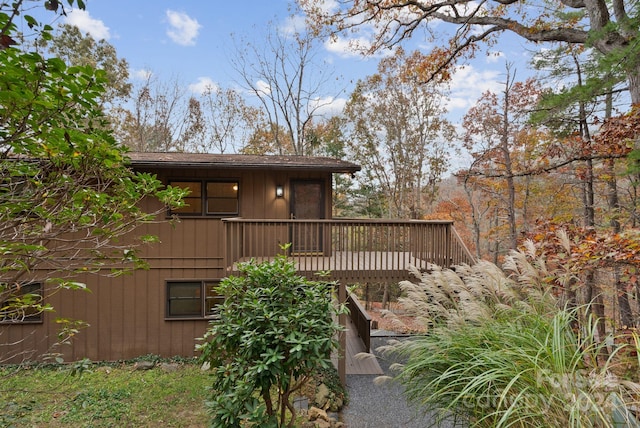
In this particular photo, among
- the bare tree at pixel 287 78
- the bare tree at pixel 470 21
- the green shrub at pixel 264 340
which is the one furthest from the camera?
the bare tree at pixel 287 78

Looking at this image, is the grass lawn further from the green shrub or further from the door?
the door

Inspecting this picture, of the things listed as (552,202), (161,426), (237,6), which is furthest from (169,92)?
(552,202)

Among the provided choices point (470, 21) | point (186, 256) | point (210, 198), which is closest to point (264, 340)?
point (186, 256)

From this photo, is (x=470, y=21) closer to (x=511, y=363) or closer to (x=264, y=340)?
(x=511, y=363)

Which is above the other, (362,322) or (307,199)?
(307,199)

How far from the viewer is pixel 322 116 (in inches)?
623

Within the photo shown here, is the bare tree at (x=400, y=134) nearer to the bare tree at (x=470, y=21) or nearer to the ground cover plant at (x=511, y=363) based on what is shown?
the bare tree at (x=470, y=21)

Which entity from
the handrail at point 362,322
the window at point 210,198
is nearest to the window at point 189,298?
the window at point 210,198

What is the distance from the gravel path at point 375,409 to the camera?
14.8 feet

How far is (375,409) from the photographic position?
16.5 ft

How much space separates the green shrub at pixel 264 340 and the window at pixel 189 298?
431cm

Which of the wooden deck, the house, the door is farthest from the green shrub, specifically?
the door

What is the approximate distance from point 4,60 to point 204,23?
1340cm

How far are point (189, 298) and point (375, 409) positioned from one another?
4.93 m
